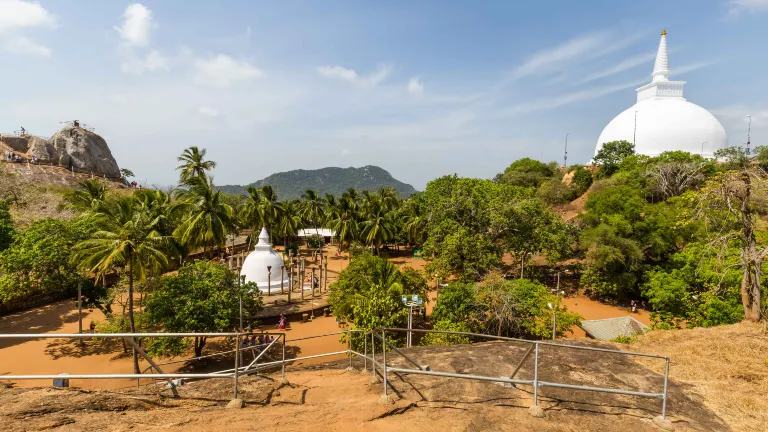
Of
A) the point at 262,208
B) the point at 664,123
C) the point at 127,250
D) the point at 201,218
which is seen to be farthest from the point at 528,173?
the point at 127,250

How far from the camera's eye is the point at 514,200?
3195cm

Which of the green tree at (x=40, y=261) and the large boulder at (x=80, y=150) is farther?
the large boulder at (x=80, y=150)

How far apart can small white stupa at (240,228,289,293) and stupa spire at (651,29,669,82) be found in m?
Answer: 70.2

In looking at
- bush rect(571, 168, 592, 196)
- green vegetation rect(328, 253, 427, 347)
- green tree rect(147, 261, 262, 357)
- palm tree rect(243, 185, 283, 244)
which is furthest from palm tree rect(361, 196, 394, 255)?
bush rect(571, 168, 592, 196)

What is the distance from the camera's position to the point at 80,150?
2704 inches

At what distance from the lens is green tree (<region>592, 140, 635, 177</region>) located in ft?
164

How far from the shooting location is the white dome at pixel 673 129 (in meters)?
54.6

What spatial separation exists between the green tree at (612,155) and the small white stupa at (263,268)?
45.8m

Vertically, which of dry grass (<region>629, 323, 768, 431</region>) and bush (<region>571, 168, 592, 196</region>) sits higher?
bush (<region>571, 168, 592, 196</region>)

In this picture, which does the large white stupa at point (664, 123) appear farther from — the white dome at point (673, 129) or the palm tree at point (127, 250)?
the palm tree at point (127, 250)

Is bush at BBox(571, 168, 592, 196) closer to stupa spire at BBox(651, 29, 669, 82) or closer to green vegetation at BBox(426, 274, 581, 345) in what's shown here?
stupa spire at BBox(651, 29, 669, 82)

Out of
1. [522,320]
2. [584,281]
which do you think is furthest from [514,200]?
[522,320]

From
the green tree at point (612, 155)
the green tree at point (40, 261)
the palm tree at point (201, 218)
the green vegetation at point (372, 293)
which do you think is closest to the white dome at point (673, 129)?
the green tree at point (612, 155)

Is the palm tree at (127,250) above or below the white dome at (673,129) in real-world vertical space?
below
